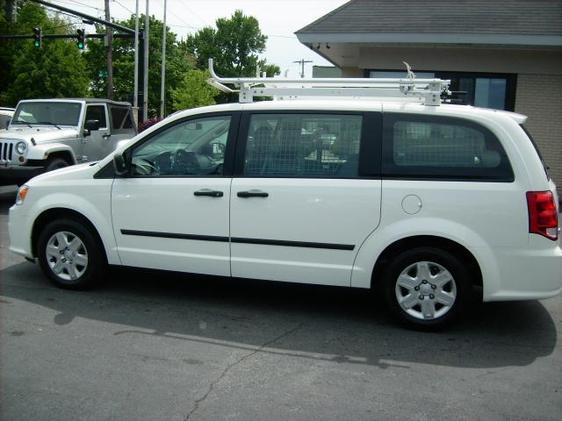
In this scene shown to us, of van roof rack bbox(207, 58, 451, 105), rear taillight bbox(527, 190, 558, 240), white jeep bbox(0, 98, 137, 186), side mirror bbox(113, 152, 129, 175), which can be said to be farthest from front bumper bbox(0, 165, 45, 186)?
rear taillight bbox(527, 190, 558, 240)

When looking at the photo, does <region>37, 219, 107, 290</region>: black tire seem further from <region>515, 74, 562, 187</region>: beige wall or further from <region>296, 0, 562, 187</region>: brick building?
<region>515, 74, 562, 187</region>: beige wall

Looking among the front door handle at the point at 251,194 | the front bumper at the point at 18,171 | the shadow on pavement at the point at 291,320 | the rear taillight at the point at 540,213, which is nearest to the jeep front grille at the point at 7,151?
the front bumper at the point at 18,171

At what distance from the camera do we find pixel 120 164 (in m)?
5.26

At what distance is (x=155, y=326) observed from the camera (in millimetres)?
4746

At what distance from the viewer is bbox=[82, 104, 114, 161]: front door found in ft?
37.2

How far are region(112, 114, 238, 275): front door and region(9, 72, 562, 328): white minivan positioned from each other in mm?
10

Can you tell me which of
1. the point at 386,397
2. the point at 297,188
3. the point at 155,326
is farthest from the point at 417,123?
the point at 155,326

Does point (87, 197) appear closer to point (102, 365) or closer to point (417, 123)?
point (102, 365)

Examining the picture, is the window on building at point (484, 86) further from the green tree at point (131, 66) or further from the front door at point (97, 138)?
the green tree at point (131, 66)

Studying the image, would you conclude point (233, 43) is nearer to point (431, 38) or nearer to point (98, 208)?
point (431, 38)

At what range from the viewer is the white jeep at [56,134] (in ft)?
33.0

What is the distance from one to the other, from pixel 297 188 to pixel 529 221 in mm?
1759

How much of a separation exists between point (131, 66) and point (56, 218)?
4866 centimetres

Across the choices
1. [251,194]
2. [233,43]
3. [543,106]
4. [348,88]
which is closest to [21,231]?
[251,194]
